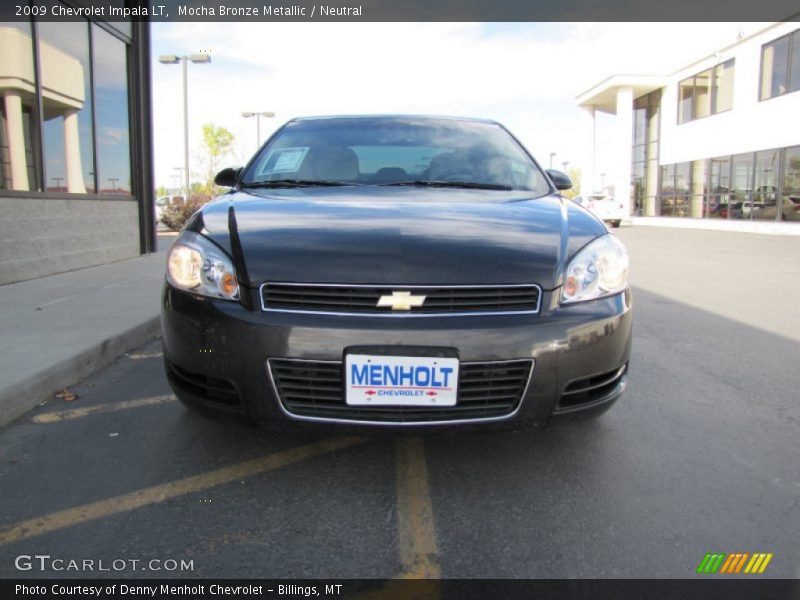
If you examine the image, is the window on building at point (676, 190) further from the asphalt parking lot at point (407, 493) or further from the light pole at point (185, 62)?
the asphalt parking lot at point (407, 493)

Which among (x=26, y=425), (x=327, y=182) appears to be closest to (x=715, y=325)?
(x=327, y=182)

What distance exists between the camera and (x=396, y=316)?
220cm

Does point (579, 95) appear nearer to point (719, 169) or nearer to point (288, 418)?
point (719, 169)

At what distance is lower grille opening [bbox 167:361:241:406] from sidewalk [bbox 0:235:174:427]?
50.3 inches

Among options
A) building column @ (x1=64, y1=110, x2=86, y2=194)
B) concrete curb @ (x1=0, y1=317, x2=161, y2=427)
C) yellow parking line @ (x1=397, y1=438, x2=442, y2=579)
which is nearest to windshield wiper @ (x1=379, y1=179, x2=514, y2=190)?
yellow parking line @ (x1=397, y1=438, x2=442, y2=579)

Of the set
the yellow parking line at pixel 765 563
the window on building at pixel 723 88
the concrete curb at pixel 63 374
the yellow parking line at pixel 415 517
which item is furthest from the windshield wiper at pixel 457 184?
the window on building at pixel 723 88

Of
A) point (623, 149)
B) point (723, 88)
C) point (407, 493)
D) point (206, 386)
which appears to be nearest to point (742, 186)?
point (723, 88)

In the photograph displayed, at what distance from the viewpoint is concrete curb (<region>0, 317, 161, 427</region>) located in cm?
319

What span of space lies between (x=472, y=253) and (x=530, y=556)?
42.4 inches

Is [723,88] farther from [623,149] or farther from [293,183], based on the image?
[293,183]

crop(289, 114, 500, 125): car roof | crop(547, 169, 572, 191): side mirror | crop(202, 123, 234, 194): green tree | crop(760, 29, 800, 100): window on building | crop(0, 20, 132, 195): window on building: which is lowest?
crop(547, 169, 572, 191): side mirror

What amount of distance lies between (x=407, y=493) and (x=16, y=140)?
7008 mm

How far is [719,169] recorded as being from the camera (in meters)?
24.1

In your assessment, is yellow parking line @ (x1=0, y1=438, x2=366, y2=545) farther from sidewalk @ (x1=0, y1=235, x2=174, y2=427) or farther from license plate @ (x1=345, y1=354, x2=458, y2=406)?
sidewalk @ (x1=0, y1=235, x2=174, y2=427)
